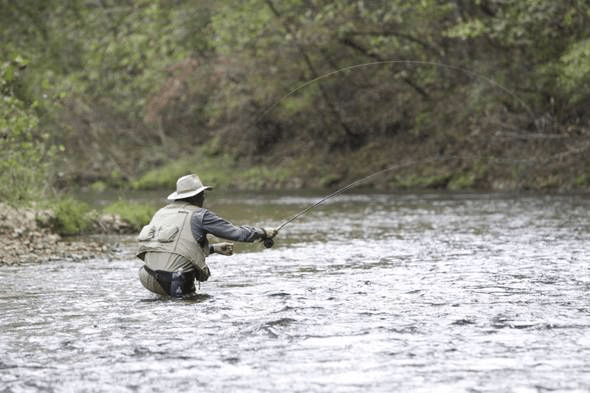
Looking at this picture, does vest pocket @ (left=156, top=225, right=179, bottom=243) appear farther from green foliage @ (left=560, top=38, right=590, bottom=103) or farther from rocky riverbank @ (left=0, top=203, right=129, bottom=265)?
green foliage @ (left=560, top=38, right=590, bottom=103)

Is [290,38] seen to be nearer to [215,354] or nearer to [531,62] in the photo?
[531,62]

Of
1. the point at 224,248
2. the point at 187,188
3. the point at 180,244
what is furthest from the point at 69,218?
the point at 180,244

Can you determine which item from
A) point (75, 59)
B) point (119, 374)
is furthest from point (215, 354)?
point (75, 59)

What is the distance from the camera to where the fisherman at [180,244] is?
28.6 ft

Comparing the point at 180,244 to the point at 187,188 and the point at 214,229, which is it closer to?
the point at 214,229

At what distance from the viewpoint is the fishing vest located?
8.70 metres

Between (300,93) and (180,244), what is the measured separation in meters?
25.1

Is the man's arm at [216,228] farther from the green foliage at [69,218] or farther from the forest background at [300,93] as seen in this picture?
the green foliage at [69,218]

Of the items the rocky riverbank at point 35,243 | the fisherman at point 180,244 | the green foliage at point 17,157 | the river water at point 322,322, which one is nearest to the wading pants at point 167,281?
the fisherman at point 180,244

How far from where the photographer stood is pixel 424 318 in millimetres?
7488

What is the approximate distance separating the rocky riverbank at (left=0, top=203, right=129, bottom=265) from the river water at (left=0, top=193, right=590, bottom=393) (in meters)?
0.50

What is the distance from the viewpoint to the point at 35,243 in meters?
13.7

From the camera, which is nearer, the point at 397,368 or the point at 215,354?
the point at 397,368

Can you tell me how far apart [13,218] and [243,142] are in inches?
902
